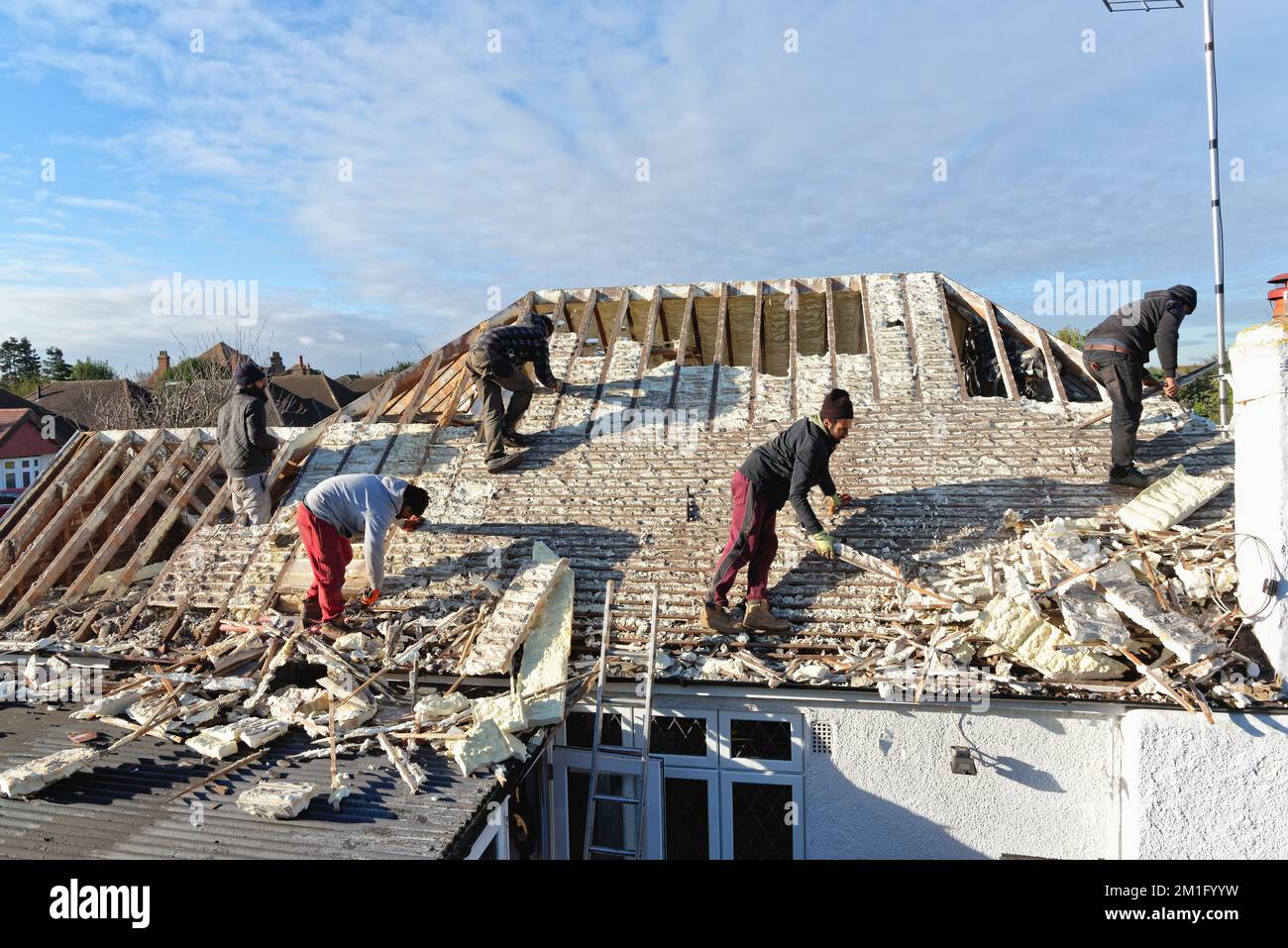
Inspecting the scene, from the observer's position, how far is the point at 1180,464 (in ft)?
20.1

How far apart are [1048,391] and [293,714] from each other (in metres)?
7.76

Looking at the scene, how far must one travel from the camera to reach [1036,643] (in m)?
4.71

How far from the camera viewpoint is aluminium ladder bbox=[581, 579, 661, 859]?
457 centimetres

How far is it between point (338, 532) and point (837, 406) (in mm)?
3910

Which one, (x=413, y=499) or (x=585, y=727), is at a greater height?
(x=413, y=499)

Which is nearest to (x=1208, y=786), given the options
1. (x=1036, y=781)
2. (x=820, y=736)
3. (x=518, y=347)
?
(x=1036, y=781)

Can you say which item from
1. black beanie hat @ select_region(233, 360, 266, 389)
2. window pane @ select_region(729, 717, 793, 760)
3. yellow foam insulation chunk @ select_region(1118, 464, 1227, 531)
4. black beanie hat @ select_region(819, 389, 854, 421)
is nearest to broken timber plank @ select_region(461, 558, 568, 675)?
window pane @ select_region(729, 717, 793, 760)

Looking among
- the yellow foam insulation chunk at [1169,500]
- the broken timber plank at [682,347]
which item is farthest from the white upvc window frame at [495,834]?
Result: the yellow foam insulation chunk at [1169,500]

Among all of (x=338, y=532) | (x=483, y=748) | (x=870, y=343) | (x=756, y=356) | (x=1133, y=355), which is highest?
(x=870, y=343)

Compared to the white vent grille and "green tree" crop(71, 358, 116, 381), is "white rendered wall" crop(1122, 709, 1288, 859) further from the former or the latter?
"green tree" crop(71, 358, 116, 381)

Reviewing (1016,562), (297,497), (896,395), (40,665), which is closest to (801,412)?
(896,395)

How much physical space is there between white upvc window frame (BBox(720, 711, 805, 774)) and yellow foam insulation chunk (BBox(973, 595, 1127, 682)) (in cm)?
135

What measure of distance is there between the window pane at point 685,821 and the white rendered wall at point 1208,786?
2.75 m

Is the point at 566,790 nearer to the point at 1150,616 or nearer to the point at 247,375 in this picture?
the point at 1150,616
